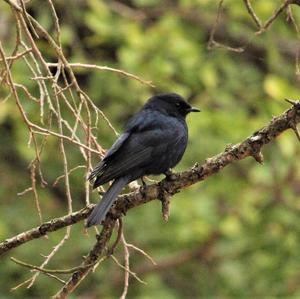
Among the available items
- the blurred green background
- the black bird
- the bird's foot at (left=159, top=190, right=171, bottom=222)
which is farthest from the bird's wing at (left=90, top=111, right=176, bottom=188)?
the blurred green background

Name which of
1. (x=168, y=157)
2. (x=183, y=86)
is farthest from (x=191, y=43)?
(x=168, y=157)

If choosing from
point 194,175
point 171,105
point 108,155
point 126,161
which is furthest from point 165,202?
point 171,105

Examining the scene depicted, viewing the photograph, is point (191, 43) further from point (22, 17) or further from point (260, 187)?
point (22, 17)

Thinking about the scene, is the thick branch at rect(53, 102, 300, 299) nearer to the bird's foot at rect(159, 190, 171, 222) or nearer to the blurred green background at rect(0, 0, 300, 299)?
the bird's foot at rect(159, 190, 171, 222)

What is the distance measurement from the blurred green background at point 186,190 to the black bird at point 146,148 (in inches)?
83.1

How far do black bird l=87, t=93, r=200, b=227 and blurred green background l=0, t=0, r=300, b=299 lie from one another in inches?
83.1

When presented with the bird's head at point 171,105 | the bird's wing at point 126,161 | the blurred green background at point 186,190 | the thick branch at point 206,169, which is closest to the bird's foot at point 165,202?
the thick branch at point 206,169

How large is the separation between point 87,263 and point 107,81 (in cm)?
438

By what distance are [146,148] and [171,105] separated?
0.69 meters

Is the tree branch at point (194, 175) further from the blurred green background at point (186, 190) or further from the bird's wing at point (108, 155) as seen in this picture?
the blurred green background at point (186, 190)

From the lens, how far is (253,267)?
8.00 meters

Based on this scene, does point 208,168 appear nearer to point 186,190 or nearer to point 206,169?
point 206,169

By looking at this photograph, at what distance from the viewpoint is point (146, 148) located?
4727mm

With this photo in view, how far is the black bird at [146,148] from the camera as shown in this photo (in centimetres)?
428
